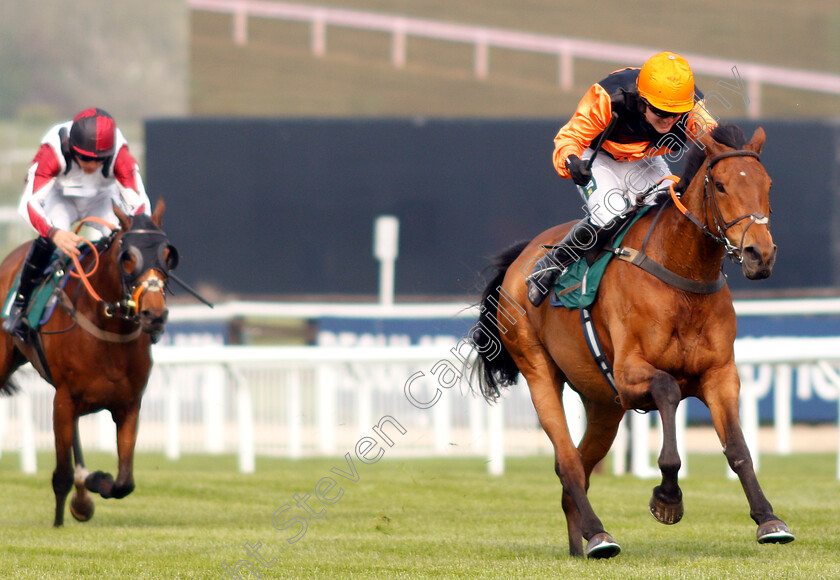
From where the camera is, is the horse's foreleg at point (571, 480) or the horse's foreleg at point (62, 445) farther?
the horse's foreleg at point (62, 445)

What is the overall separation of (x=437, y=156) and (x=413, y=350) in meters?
6.37

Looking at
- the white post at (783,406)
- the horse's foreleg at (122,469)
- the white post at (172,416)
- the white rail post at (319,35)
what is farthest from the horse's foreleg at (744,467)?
the white rail post at (319,35)

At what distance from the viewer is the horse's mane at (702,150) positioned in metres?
5.05

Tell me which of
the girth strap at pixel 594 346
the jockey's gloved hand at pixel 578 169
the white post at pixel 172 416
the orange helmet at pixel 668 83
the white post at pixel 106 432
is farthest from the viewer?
the white post at pixel 106 432

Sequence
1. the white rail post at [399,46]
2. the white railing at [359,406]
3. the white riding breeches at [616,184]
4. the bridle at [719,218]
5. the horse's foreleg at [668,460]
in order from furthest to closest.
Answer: the white rail post at [399,46] → the white railing at [359,406] → the white riding breeches at [616,184] → the horse's foreleg at [668,460] → the bridle at [719,218]

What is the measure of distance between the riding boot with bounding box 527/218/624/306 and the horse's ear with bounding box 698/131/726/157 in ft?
2.01

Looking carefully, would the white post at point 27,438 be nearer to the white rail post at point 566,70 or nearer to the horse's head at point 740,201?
the horse's head at point 740,201

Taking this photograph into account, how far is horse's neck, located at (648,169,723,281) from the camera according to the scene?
5148 mm

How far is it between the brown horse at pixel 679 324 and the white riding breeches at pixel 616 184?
0.64ft

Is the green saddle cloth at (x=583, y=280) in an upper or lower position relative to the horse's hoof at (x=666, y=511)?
upper

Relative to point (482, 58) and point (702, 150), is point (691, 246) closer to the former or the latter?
point (702, 150)

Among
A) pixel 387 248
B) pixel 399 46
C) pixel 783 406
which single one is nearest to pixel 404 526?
pixel 783 406

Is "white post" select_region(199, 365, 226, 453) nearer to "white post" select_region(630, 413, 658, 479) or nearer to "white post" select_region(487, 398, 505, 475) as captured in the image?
"white post" select_region(487, 398, 505, 475)

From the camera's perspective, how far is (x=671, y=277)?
518 centimetres
